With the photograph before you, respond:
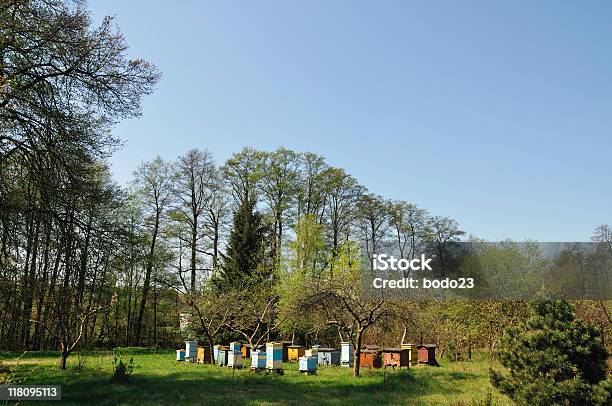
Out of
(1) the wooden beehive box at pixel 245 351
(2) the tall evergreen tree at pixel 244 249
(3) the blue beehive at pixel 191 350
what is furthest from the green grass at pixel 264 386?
(2) the tall evergreen tree at pixel 244 249

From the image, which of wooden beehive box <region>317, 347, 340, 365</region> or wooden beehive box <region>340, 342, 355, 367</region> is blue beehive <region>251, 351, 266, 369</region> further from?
wooden beehive box <region>317, 347, 340, 365</region>

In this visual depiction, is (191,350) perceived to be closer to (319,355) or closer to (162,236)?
(319,355)

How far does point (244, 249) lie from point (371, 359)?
10692 millimetres

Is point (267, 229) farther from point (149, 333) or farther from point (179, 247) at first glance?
point (149, 333)

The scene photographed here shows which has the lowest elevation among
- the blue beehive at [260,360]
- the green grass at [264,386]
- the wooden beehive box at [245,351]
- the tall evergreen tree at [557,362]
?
the wooden beehive box at [245,351]

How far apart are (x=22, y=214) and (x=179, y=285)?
22.3 meters

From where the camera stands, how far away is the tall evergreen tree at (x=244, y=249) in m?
25.0

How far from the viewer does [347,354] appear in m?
17.9

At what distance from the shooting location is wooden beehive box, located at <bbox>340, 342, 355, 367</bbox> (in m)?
17.8

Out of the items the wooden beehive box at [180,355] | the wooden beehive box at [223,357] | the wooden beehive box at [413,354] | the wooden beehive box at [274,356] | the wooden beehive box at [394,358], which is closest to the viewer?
the wooden beehive box at [274,356]

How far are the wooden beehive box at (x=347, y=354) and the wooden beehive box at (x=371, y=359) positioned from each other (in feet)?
1.90

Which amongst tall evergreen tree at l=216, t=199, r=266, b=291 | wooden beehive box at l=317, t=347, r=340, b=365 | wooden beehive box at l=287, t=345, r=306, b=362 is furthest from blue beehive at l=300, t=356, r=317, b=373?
tall evergreen tree at l=216, t=199, r=266, b=291

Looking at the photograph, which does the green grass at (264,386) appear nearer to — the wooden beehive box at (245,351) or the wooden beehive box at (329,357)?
the wooden beehive box at (329,357)

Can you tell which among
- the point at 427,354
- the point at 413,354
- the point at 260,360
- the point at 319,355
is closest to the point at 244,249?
the point at 319,355
